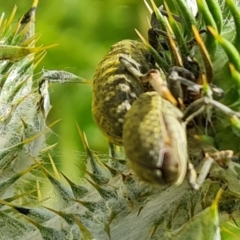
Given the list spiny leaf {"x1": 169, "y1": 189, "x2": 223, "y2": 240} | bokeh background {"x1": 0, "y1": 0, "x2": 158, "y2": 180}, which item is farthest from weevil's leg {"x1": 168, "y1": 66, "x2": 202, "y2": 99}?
bokeh background {"x1": 0, "y1": 0, "x2": 158, "y2": 180}

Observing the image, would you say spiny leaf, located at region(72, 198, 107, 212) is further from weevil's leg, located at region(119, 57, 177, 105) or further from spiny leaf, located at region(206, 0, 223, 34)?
spiny leaf, located at region(206, 0, 223, 34)

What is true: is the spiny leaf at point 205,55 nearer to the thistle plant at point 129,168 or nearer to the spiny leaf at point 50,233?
the thistle plant at point 129,168

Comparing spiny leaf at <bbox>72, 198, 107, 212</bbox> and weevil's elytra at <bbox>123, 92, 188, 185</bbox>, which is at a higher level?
weevil's elytra at <bbox>123, 92, 188, 185</bbox>

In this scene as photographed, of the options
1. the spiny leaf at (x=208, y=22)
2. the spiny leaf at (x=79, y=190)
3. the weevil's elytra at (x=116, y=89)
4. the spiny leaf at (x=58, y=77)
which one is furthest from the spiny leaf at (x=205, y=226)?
the spiny leaf at (x=58, y=77)

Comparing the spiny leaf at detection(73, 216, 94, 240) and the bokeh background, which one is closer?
the spiny leaf at detection(73, 216, 94, 240)

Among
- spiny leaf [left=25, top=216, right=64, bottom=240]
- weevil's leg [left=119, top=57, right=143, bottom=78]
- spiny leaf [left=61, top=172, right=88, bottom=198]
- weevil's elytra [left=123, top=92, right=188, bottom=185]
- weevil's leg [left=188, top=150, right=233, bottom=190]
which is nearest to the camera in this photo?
weevil's elytra [left=123, top=92, right=188, bottom=185]

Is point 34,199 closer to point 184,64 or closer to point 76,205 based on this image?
point 76,205
